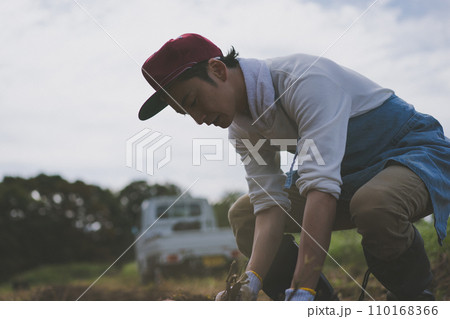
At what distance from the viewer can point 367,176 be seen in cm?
169

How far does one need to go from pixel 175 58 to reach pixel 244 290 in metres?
Answer: 0.90

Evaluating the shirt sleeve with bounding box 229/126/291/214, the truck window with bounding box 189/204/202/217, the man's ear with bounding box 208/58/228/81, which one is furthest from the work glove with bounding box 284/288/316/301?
the truck window with bounding box 189/204/202/217

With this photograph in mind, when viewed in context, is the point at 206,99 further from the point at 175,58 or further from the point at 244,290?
the point at 244,290

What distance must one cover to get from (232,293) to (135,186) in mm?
23129

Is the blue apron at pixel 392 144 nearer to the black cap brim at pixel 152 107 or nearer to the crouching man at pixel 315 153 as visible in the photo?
the crouching man at pixel 315 153

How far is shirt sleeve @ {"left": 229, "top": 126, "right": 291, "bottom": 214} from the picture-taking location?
192cm

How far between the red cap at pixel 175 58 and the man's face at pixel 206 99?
0.16ft

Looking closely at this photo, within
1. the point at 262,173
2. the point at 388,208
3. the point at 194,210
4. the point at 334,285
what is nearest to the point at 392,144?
the point at 388,208

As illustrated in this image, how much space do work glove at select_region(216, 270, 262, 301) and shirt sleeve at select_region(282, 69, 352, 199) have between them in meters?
0.37

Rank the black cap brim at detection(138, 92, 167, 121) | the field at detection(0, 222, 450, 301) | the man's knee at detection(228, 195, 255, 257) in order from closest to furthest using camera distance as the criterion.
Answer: the black cap brim at detection(138, 92, 167, 121) → the man's knee at detection(228, 195, 255, 257) → the field at detection(0, 222, 450, 301)

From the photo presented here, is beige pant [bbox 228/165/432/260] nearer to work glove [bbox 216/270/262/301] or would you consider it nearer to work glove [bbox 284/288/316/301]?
work glove [bbox 284/288/316/301]

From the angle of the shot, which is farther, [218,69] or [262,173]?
[262,173]

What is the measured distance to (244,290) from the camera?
162cm
